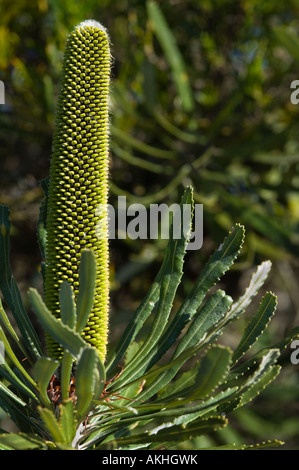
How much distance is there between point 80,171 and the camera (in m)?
1.17

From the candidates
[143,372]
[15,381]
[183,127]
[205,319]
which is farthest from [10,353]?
[183,127]

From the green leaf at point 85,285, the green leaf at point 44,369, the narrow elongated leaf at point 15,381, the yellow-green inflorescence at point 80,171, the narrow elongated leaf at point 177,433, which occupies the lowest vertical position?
the narrow elongated leaf at point 177,433

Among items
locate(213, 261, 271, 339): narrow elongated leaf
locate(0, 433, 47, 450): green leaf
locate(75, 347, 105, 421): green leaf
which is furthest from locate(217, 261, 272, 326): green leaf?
locate(0, 433, 47, 450): green leaf

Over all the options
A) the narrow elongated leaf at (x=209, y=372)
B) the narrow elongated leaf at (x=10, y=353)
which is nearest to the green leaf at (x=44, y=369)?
the narrow elongated leaf at (x=10, y=353)

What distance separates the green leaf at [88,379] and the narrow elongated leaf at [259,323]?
290 millimetres

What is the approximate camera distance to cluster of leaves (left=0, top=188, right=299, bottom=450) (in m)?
0.96

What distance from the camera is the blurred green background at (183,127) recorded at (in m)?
2.84

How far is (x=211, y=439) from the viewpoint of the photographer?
333 centimetres

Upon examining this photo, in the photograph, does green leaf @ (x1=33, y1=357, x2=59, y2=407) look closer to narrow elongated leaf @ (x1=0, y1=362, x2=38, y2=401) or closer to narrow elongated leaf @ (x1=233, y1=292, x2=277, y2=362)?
narrow elongated leaf @ (x1=0, y1=362, x2=38, y2=401)

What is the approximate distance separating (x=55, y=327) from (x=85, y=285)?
0.10 metres

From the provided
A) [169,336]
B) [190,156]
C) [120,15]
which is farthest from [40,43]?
[169,336]

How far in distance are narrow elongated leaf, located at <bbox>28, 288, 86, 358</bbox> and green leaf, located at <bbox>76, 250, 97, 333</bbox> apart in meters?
0.09

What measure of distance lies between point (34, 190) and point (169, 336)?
1974 mm

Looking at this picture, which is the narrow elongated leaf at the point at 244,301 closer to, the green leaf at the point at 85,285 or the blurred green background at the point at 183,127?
the green leaf at the point at 85,285
